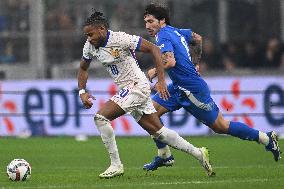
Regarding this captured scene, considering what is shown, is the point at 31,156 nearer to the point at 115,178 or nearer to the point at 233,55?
the point at 115,178

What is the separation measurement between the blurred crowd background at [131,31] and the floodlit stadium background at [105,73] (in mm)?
23

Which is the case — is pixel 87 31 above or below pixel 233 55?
above

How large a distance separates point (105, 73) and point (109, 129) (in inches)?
450

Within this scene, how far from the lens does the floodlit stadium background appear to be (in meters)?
21.5

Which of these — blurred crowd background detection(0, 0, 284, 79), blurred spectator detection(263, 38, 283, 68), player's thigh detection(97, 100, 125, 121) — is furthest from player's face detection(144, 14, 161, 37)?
blurred spectator detection(263, 38, 283, 68)

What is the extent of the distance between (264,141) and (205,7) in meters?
10.5

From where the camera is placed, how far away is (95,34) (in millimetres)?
11672

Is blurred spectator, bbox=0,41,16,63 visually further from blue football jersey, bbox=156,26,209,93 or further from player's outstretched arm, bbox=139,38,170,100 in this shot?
player's outstretched arm, bbox=139,38,170,100

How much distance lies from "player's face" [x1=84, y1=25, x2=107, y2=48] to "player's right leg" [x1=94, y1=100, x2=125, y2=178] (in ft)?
2.35

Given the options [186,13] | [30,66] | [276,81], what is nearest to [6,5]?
[30,66]

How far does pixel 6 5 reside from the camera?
77.5 feet

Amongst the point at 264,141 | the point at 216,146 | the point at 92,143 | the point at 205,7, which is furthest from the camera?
the point at 205,7

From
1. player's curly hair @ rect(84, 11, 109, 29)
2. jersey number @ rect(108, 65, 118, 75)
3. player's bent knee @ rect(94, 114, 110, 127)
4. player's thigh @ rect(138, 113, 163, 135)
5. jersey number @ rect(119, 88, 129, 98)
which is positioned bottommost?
player's thigh @ rect(138, 113, 163, 135)

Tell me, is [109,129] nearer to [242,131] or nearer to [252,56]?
[242,131]
